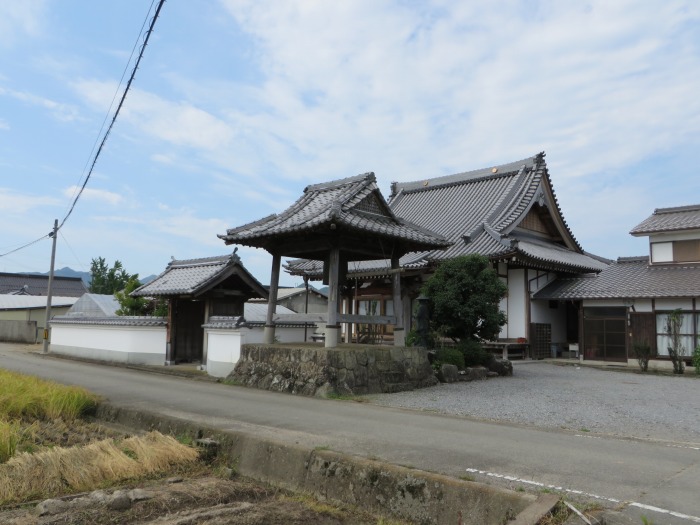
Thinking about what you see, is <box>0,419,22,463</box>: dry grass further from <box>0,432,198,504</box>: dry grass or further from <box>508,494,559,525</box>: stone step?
<box>508,494,559,525</box>: stone step

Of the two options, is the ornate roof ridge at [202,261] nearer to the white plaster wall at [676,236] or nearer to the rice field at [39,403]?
the rice field at [39,403]

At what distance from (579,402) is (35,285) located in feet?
190

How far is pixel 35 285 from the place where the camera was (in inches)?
2195

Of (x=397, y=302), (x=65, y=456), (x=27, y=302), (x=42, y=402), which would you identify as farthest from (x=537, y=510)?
(x=27, y=302)

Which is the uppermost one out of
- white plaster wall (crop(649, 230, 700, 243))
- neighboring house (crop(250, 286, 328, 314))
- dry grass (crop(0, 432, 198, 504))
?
white plaster wall (crop(649, 230, 700, 243))

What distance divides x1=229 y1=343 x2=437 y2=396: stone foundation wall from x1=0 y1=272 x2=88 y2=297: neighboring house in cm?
4592

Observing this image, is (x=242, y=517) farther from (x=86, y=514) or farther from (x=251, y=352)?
(x=251, y=352)

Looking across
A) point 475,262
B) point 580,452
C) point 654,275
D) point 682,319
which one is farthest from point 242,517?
point 654,275

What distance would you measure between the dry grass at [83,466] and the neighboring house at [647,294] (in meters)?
18.1

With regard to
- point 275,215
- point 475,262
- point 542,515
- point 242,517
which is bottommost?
point 242,517

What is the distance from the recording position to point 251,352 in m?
13.1

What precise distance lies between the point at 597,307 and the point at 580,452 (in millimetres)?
16487

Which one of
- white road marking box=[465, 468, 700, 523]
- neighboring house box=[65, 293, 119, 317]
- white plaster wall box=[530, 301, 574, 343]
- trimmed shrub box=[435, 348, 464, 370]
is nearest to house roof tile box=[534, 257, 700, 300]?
white plaster wall box=[530, 301, 574, 343]

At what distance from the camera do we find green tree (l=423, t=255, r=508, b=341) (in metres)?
14.6
